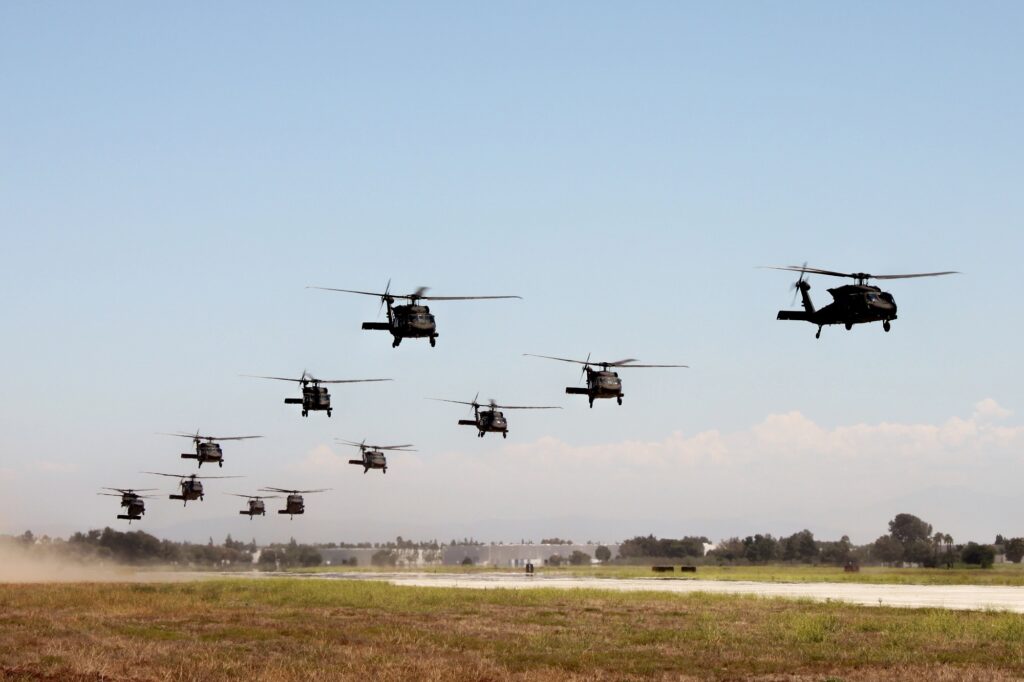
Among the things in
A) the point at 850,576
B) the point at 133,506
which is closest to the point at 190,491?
the point at 133,506

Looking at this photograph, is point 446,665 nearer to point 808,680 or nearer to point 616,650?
point 616,650

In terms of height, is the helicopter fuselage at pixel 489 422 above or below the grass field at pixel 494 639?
above

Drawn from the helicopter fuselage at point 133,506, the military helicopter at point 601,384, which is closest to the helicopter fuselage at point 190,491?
→ the helicopter fuselage at point 133,506

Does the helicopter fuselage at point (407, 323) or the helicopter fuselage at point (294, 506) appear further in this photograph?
the helicopter fuselage at point (294, 506)

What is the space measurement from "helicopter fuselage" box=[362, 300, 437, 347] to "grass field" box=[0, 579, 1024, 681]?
12966 mm

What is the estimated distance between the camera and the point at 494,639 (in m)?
46.6

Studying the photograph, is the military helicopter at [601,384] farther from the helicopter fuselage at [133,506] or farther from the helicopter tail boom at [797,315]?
the helicopter fuselage at [133,506]

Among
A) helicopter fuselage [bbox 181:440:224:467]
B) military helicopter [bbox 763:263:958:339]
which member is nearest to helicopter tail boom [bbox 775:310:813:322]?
military helicopter [bbox 763:263:958:339]

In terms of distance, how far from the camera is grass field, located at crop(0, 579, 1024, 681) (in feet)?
119

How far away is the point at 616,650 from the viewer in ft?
140

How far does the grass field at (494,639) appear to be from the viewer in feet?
119

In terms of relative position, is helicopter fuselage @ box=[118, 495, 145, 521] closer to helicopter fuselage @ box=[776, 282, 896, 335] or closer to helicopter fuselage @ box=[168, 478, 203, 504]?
helicopter fuselage @ box=[168, 478, 203, 504]

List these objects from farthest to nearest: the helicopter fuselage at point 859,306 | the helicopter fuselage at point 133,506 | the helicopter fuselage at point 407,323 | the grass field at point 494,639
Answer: the helicopter fuselage at point 133,506 → the helicopter fuselage at point 407,323 → the helicopter fuselage at point 859,306 → the grass field at point 494,639

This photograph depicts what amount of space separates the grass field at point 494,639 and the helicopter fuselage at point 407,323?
1297 cm
